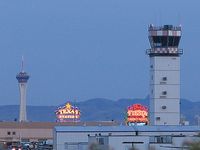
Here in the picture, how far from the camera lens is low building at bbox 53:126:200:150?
105 metres

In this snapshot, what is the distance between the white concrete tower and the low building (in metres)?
19.1

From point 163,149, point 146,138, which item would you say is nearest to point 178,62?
point 146,138

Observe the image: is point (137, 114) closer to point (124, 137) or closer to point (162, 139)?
point (162, 139)

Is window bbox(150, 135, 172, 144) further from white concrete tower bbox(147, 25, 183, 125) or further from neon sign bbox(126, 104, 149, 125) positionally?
neon sign bbox(126, 104, 149, 125)

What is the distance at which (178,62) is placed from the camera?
14838 centimetres

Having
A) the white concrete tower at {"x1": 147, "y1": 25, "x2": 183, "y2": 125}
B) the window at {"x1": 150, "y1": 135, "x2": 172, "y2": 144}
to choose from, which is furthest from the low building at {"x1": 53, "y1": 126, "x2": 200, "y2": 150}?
the white concrete tower at {"x1": 147, "y1": 25, "x2": 183, "y2": 125}

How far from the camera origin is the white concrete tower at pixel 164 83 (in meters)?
146

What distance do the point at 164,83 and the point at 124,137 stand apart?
4029 centimetres

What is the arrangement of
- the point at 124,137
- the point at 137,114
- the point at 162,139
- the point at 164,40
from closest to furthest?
the point at 124,137
the point at 162,139
the point at 164,40
the point at 137,114

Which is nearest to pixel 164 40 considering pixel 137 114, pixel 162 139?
pixel 137 114

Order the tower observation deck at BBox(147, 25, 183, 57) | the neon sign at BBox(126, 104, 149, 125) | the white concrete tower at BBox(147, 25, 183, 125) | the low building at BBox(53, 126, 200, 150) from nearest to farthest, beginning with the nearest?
the low building at BBox(53, 126, 200, 150) < the white concrete tower at BBox(147, 25, 183, 125) < the tower observation deck at BBox(147, 25, 183, 57) < the neon sign at BBox(126, 104, 149, 125)

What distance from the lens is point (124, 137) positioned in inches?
4259

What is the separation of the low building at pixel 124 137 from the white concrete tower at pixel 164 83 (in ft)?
62.6

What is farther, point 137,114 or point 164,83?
point 137,114
